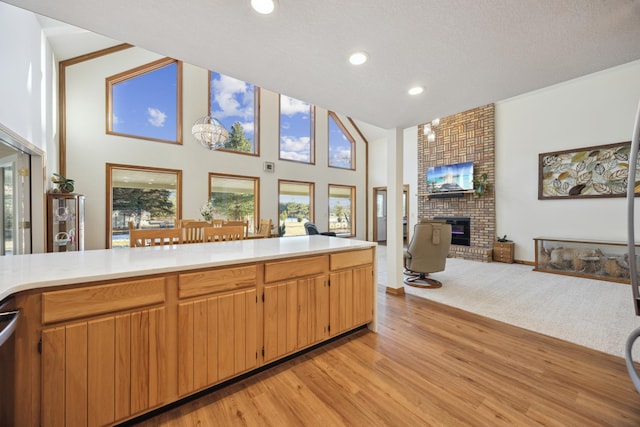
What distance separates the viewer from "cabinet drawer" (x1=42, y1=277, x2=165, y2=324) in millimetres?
1109

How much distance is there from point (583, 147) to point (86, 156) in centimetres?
923

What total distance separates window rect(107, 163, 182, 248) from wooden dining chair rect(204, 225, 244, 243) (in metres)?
3.19

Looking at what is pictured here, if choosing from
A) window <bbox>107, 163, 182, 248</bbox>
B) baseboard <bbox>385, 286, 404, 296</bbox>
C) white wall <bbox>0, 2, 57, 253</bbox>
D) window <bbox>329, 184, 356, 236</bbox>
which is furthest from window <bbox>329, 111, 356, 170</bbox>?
white wall <bbox>0, 2, 57, 253</bbox>

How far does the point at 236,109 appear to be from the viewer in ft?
20.4

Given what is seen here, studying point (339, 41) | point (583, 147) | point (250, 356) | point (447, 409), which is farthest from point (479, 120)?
point (250, 356)

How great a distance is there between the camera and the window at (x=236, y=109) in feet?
19.4

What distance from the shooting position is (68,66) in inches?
169

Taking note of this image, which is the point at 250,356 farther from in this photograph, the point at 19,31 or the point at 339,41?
the point at 19,31

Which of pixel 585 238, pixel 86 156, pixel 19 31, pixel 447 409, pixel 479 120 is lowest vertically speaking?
pixel 447 409

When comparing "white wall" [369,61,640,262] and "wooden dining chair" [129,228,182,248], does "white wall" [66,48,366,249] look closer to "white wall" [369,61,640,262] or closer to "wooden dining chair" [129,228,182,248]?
"wooden dining chair" [129,228,182,248]

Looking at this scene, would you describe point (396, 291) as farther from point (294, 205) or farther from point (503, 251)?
point (294, 205)

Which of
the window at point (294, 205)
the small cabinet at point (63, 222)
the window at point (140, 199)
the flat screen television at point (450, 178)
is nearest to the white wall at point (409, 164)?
the flat screen television at point (450, 178)

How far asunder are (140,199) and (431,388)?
5.71 metres

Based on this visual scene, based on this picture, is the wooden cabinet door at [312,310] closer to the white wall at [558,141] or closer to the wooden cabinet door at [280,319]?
the wooden cabinet door at [280,319]
